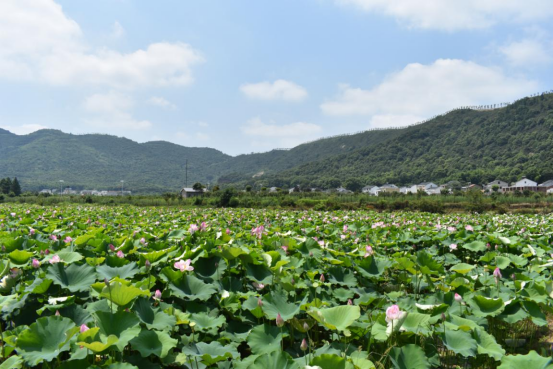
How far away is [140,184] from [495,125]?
122m

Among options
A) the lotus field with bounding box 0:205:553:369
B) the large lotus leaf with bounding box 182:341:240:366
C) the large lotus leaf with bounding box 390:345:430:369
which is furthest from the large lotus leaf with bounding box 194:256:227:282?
the large lotus leaf with bounding box 390:345:430:369

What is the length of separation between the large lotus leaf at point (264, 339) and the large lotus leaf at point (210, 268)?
0.79 meters

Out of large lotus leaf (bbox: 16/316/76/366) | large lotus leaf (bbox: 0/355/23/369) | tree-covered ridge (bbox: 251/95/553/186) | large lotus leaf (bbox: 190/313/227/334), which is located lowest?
large lotus leaf (bbox: 190/313/227/334)

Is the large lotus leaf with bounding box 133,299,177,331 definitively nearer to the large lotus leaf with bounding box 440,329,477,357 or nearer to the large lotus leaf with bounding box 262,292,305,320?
the large lotus leaf with bounding box 262,292,305,320

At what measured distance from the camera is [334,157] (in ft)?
382

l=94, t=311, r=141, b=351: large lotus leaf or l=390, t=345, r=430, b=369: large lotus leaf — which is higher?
l=94, t=311, r=141, b=351: large lotus leaf

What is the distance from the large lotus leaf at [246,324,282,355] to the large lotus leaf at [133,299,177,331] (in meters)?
0.48

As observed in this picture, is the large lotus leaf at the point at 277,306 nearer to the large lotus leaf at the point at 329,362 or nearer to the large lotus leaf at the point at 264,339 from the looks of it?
the large lotus leaf at the point at 264,339

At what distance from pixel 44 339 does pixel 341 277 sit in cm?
239

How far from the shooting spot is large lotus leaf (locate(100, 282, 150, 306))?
1.73 metres

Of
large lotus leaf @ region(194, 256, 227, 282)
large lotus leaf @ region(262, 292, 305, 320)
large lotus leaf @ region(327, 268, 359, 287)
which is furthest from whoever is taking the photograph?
large lotus leaf @ region(327, 268, 359, 287)

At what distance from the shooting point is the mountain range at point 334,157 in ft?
261

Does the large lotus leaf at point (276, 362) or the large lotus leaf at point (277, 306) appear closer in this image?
the large lotus leaf at point (276, 362)

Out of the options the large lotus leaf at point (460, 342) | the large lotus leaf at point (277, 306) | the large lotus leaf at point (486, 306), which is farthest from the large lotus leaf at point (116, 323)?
the large lotus leaf at point (486, 306)
